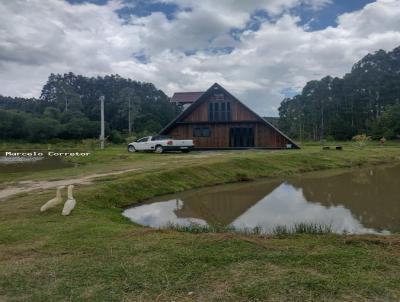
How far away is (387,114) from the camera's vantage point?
A: 1708 inches

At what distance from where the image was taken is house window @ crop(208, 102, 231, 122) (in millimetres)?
31641

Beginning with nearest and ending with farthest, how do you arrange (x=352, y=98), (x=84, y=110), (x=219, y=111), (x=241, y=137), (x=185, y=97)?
(x=241, y=137) < (x=219, y=111) < (x=185, y=97) < (x=352, y=98) < (x=84, y=110)

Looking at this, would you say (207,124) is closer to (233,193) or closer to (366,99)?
(233,193)

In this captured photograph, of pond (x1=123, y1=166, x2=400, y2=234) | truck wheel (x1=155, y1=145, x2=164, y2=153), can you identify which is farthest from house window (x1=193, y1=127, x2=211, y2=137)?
pond (x1=123, y1=166, x2=400, y2=234)

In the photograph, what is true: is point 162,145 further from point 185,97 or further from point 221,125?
point 185,97

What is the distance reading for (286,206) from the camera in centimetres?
1095

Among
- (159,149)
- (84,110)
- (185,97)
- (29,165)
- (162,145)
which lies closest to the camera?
(29,165)

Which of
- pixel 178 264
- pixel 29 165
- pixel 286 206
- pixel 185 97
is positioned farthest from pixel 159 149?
pixel 178 264

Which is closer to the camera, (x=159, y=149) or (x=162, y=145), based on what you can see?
(x=162, y=145)

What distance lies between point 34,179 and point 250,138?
19827mm

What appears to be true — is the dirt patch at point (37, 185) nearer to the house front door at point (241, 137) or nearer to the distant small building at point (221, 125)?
the distant small building at point (221, 125)

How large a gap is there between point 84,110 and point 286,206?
66447 mm

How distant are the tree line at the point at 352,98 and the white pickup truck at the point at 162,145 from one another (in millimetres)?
29756

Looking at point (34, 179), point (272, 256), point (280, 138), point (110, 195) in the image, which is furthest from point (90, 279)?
point (280, 138)
